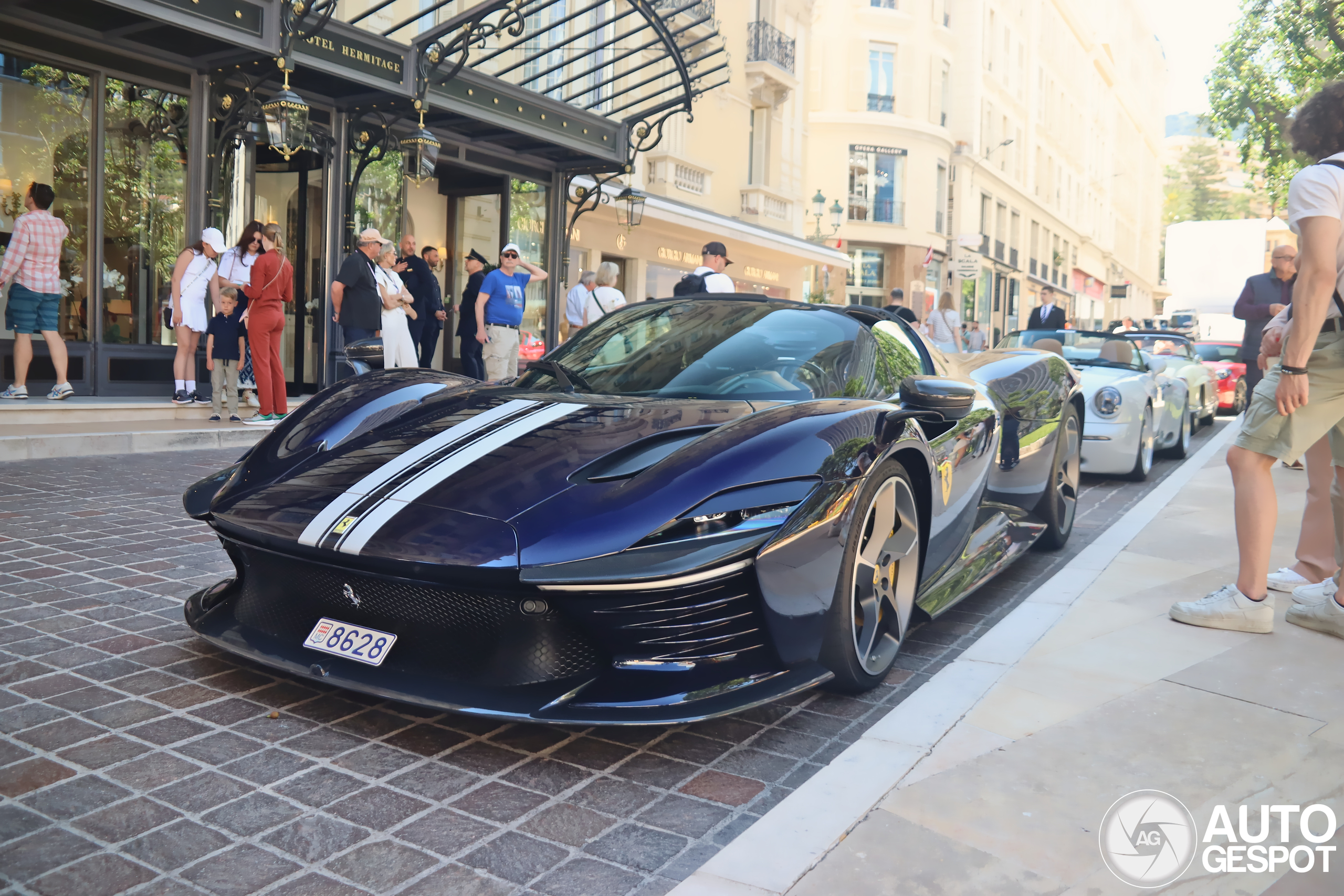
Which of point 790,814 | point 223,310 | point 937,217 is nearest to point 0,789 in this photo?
point 790,814

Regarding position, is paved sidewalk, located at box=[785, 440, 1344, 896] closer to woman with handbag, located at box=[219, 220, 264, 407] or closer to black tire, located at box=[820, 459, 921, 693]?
black tire, located at box=[820, 459, 921, 693]

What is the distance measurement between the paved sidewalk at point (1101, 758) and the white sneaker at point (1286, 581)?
0.38m

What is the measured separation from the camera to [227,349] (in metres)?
9.00

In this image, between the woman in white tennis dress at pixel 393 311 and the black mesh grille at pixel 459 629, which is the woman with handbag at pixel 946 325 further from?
the black mesh grille at pixel 459 629

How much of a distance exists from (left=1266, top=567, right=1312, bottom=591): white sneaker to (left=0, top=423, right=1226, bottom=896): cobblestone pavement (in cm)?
182

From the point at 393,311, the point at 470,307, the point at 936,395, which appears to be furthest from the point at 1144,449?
the point at 470,307

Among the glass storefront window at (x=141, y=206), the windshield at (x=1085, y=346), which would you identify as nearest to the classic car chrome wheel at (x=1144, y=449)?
the windshield at (x=1085, y=346)

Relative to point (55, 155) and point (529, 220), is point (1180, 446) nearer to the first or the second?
point (529, 220)

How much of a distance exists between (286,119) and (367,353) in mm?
6190

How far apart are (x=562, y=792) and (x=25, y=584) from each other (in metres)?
2.51

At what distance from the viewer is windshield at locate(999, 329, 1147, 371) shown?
7895mm

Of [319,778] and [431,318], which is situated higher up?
[431,318]

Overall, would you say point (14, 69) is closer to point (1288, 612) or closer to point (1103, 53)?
point (1288, 612)

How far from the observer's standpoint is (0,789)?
218 cm
